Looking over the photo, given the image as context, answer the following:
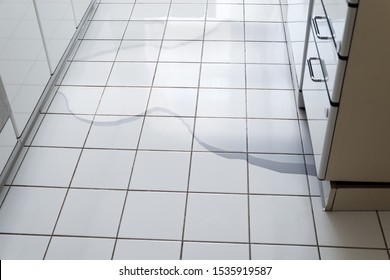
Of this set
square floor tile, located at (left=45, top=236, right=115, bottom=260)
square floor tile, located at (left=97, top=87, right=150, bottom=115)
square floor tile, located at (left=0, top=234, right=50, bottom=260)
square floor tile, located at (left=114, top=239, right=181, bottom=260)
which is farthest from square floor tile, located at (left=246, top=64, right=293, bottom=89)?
square floor tile, located at (left=0, top=234, right=50, bottom=260)

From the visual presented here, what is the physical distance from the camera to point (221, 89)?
279 cm

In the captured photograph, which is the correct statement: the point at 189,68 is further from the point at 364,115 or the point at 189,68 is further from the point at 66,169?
the point at 364,115

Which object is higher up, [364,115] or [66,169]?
[364,115]

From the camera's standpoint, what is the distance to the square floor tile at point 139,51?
3049 mm

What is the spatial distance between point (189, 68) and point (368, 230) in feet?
4.65

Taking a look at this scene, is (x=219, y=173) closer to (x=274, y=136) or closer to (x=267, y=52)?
(x=274, y=136)

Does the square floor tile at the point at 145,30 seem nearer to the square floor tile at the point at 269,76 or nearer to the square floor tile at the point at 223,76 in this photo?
the square floor tile at the point at 223,76

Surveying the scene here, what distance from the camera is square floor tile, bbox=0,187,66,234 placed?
81.8 inches

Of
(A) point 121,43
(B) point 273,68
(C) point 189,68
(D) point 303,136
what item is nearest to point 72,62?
(A) point 121,43

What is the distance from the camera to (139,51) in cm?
311

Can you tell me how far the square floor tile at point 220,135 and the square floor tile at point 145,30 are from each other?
36.3 inches

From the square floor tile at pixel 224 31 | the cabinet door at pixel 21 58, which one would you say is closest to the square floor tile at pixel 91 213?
the cabinet door at pixel 21 58

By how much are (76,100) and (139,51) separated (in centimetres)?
57

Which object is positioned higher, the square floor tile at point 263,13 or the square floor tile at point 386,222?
the square floor tile at point 263,13
